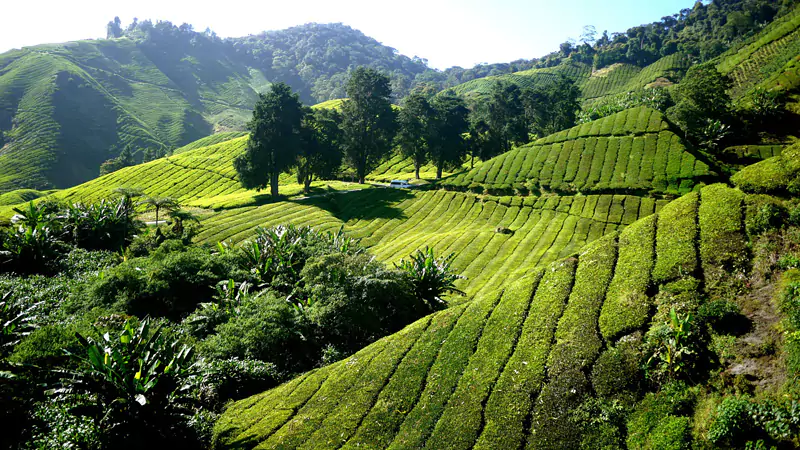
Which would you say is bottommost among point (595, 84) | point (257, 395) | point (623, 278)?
point (257, 395)

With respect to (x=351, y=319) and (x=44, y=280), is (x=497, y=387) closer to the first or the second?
(x=351, y=319)

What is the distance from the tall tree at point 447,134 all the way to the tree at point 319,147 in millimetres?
16963

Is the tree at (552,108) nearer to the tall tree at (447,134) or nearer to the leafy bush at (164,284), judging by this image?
the tall tree at (447,134)

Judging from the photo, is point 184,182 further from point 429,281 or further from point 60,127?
point 60,127

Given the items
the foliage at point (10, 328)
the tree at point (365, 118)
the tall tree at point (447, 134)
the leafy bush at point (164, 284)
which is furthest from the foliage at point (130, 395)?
the tall tree at point (447, 134)

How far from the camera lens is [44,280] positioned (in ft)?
79.2

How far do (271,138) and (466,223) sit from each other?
3005 cm

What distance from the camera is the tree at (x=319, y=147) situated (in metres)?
61.9

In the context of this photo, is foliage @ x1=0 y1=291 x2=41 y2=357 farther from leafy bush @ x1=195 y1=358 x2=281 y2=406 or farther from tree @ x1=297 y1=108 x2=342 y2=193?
tree @ x1=297 y1=108 x2=342 y2=193

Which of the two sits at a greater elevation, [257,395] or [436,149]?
[436,149]

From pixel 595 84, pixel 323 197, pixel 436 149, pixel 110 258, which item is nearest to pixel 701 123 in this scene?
pixel 436 149

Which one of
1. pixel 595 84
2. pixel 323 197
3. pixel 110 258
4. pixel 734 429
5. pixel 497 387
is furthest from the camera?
pixel 595 84

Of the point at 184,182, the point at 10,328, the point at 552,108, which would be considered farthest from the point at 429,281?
the point at 552,108

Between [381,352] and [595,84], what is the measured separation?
18139 centimetres
